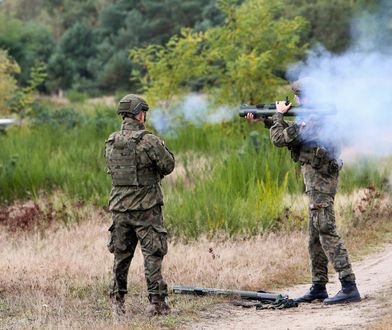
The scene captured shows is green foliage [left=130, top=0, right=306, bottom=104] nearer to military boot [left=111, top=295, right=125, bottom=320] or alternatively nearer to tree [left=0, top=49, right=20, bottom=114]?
tree [left=0, top=49, right=20, bottom=114]

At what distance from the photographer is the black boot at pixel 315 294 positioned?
7.84 m

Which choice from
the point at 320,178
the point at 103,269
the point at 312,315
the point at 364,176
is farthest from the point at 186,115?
the point at 312,315

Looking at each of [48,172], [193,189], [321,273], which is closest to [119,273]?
[321,273]

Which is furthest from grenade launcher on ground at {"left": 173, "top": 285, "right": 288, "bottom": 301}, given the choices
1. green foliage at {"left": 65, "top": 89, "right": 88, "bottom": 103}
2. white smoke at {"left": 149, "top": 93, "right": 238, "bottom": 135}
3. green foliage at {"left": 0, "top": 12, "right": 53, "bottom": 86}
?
green foliage at {"left": 0, "top": 12, "right": 53, "bottom": 86}

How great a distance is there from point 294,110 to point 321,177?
627 mm

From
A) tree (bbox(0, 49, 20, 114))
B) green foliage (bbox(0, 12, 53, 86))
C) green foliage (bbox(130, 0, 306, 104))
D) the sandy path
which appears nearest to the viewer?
the sandy path

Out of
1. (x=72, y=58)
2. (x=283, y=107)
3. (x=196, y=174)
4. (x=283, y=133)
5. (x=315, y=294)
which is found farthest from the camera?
(x=72, y=58)

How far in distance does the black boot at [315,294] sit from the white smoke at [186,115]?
8843 mm

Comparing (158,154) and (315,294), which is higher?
(158,154)

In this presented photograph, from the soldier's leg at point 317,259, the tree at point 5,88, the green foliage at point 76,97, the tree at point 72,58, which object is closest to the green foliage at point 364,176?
the soldier's leg at point 317,259

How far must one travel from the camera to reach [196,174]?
13.2m

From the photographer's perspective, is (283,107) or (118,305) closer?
(118,305)

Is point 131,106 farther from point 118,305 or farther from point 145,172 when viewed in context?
point 118,305

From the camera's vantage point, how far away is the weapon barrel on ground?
756 centimetres
